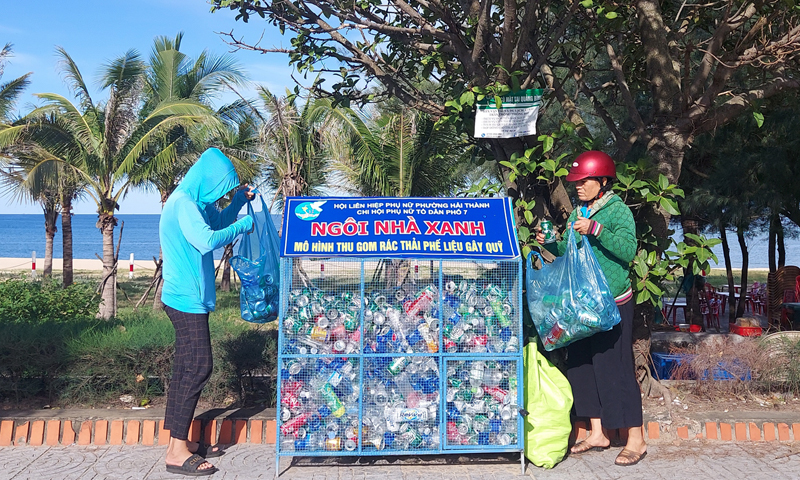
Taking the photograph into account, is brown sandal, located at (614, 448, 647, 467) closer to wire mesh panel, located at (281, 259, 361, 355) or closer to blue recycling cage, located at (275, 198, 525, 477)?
blue recycling cage, located at (275, 198, 525, 477)

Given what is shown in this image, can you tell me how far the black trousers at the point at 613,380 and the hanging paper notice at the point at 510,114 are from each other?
161 centimetres

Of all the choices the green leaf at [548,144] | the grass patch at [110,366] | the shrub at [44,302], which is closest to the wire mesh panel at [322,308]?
the grass patch at [110,366]

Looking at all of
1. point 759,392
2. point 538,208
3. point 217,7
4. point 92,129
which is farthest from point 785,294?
point 92,129

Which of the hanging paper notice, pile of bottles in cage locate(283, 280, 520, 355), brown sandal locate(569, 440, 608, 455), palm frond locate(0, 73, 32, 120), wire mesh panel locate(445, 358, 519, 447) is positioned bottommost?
brown sandal locate(569, 440, 608, 455)

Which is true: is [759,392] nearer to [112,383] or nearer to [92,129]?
[112,383]

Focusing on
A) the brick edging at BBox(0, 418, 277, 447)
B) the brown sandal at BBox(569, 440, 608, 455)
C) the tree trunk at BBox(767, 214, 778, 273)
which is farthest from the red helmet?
the tree trunk at BBox(767, 214, 778, 273)

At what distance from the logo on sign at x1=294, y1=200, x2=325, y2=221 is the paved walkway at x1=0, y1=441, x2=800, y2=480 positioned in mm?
1661

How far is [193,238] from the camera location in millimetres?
4125

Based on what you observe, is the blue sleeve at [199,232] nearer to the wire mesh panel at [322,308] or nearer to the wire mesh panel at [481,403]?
the wire mesh panel at [322,308]

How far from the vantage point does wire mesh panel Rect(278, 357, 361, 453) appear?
4.27 meters

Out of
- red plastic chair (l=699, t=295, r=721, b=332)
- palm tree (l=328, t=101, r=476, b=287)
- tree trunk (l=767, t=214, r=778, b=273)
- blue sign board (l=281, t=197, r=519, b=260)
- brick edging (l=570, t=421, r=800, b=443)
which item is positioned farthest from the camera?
tree trunk (l=767, t=214, r=778, b=273)

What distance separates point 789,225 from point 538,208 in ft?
45.8

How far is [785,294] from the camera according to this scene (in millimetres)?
10805

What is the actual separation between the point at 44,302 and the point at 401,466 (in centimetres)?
548
